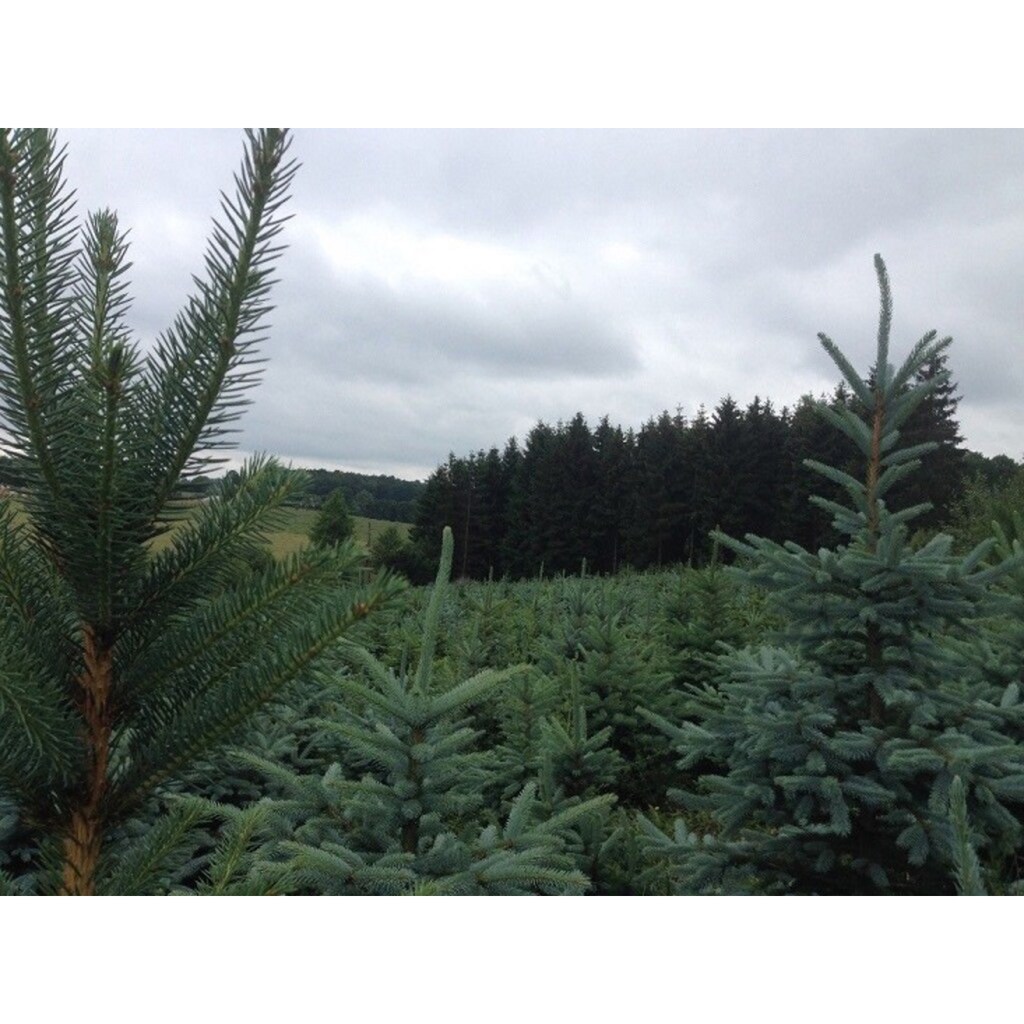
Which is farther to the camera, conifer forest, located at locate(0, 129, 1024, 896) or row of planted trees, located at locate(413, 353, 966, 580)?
row of planted trees, located at locate(413, 353, 966, 580)

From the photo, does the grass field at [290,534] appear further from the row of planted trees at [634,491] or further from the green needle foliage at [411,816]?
the row of planted trees at [634,491]

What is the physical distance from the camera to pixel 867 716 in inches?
97.0

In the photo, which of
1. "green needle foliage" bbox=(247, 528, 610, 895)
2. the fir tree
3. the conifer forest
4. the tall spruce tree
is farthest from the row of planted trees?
the fir tree

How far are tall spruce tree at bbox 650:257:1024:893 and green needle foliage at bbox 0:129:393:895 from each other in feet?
→ 5.88

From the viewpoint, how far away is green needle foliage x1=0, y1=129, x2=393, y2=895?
31.0 inches

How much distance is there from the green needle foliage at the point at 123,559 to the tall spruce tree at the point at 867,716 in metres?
1.79

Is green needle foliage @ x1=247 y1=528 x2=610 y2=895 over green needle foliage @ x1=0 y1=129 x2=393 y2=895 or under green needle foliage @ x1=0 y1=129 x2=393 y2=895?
under

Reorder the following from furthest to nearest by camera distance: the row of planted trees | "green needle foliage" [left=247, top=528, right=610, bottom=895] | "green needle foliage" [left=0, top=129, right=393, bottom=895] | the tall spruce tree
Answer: the row of planted trees → the tall spruce tree → "green needle foliage" [left=247, top=528, right=610, bottom=895] → "green needle foliage" [left=0, top=129, right=393, bottom=895]

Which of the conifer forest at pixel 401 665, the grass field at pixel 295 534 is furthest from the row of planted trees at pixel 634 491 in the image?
the grass field at pixel 295 534

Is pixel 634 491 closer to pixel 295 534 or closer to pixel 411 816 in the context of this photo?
pixel 411 816

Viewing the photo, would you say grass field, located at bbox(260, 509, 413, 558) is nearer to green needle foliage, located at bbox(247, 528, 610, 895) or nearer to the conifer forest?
the conifer forest

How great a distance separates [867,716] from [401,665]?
1.41 metres

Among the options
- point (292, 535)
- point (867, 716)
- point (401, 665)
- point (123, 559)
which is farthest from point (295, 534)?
point (867, 716)

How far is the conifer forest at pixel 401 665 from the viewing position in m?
0.82
